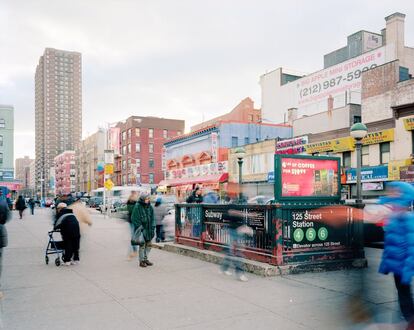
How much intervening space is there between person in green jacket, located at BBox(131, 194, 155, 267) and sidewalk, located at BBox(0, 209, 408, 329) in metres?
0.39

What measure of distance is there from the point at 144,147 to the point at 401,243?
7719cm

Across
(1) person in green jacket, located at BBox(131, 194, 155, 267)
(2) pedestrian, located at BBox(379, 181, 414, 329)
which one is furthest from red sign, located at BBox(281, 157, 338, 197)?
(2) pedestrian, located at BBox(379, 181, 414, 329)

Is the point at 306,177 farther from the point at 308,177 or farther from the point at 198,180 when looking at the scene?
the point at 198,180

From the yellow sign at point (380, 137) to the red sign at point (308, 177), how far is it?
18.8m

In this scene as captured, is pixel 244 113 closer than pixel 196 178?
No

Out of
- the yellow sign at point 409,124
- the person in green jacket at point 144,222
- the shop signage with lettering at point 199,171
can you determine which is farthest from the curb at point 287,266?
the shop signage with lettering at point 199,171

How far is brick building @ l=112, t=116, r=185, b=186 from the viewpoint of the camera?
7931 cm

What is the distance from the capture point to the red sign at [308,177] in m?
9.19

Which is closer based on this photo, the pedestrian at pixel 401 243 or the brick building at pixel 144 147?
the pedestrian at pixel 401 243

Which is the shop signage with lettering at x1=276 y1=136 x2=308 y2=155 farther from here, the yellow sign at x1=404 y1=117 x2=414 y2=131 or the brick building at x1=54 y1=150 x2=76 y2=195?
the brick building at x1=54 y1=150 x2=76 y2=195

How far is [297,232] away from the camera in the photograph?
8.64 m

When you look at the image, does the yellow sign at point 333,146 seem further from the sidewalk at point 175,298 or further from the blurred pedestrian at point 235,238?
the blurred pedestrian at point 235,238

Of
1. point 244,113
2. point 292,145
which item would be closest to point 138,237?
point 292,145

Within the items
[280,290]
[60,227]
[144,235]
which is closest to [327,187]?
[280,290]
